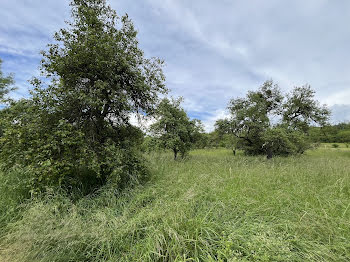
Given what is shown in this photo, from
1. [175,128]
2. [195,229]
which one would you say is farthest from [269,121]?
[195,229]

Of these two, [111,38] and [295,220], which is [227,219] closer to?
[295,220]

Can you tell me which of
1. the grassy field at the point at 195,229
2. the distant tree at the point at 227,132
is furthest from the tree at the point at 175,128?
the grassy field at the point at 195,229

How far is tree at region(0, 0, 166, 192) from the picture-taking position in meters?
3.76

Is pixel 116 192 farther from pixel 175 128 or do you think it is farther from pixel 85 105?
pixel 175 128

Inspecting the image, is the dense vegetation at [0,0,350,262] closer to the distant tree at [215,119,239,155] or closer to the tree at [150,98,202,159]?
the tree at [150,98,202,159]

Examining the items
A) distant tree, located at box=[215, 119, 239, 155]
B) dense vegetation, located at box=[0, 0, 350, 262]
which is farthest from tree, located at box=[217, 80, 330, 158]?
dense vegetation, located at box=[0, 0, 350, 262]

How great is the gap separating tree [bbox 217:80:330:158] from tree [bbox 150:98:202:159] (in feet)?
9.63

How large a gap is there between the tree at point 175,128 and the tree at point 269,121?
2.93 metres

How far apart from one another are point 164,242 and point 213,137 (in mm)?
10367

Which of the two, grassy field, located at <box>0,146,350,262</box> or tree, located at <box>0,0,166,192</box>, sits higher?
tree, located at <box>0,0,166,192</box>

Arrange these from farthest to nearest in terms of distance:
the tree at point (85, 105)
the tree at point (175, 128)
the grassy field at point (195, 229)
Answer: the tree at point (175, 128), the tree at point (85, 105), the grassy field at point (195, 229)

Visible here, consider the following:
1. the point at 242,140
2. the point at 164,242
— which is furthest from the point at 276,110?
the point at 164,242

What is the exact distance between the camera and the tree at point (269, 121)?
31.3 ft

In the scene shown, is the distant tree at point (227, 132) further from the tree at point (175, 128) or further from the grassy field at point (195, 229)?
the grassy field at point (195, 229)
